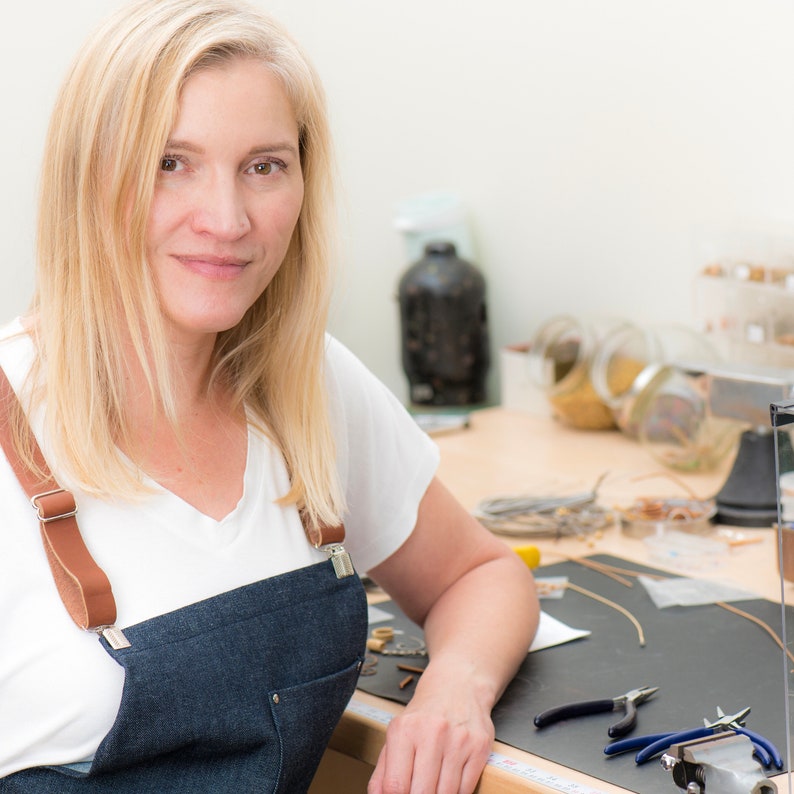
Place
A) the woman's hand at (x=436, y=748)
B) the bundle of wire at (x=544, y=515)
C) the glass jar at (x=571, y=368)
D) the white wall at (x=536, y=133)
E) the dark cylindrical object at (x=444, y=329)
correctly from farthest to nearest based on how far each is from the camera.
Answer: the dark cylindrical object at (x=444, y=329), the glass jar at (x=571, y=368), the white wall at (x=536, y=133), the bundle of wire at (x=544, y=515), the woman's hand at (x=436, y=748)

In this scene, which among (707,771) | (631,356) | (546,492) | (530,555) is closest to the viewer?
(707,771)

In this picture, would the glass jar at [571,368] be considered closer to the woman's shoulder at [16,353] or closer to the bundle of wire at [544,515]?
the bundle of wire at [544,515]

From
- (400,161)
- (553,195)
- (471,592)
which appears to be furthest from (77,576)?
(400,161)

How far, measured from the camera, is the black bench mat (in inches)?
41.4

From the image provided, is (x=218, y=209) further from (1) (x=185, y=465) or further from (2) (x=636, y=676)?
(2) (x=636, y=676)

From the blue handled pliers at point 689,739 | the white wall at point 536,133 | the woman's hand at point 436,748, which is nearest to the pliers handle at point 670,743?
the blue handled pliers at point 689,739

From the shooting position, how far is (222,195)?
1.02 metres

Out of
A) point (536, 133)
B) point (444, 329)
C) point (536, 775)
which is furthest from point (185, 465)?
point (536, 133)

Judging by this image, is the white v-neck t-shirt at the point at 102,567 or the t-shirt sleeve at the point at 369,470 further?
the t-shirt sleeve at the point at 369,470

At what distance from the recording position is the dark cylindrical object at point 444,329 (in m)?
2.50

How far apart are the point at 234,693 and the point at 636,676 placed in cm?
40

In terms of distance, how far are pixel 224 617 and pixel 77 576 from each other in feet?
0.44

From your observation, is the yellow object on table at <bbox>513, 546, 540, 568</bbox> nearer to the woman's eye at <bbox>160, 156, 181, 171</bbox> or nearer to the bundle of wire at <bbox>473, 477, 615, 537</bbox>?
the bundle of wire at <bbox>473, 477, 615, 537</bbox>

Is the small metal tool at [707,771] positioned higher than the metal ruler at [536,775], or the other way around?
the small metal tool at [707,771]
